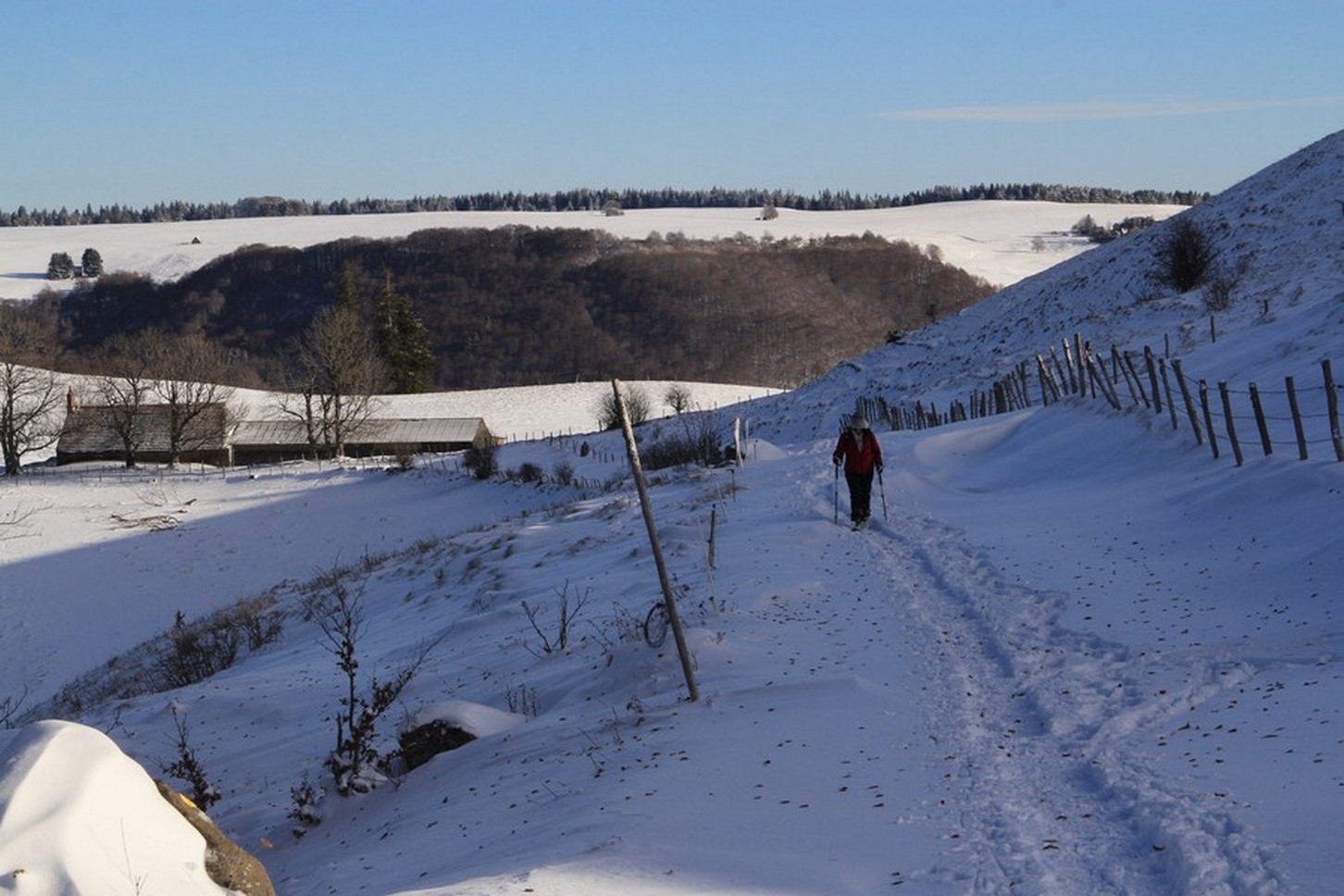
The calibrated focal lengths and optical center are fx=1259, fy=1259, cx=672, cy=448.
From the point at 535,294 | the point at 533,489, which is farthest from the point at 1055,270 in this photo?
the point at 535,294

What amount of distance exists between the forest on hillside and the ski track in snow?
103 m

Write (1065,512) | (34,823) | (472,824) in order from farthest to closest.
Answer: (1065,512) < (472,824) < (34,823)

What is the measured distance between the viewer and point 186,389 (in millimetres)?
63938

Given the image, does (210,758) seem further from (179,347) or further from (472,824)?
(179,347)

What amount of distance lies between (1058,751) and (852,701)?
1985 millimetres

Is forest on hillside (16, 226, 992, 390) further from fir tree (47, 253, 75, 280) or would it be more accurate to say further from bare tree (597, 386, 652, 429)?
bare tree (597, 386, 652, 429)

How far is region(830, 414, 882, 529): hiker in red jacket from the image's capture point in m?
18.3

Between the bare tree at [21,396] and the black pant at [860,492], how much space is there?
54.2 metres

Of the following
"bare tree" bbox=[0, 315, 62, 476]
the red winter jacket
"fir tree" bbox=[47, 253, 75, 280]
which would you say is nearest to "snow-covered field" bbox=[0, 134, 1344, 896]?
the red winter jacket

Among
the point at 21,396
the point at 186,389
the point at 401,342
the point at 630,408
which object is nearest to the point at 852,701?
the point at 186,389

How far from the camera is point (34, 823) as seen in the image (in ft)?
19.2

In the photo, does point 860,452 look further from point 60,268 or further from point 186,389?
point 60,268

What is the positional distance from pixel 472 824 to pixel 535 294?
135644 millimetres

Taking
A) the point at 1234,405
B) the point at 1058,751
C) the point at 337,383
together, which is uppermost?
the point at 337,383
